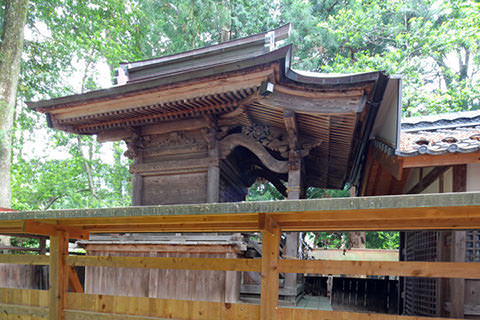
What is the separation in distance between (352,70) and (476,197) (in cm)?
1288

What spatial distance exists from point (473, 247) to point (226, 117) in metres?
4.70

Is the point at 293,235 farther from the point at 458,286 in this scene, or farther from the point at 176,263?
the point at 176,263

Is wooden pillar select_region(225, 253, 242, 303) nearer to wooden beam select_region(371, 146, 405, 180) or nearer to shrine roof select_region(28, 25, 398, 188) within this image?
shrine roof select_region(28, 25, 398, 188)

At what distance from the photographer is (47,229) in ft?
13.3

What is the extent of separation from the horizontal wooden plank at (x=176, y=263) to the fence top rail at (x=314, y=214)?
41 centimetres

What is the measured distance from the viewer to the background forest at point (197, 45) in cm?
1368

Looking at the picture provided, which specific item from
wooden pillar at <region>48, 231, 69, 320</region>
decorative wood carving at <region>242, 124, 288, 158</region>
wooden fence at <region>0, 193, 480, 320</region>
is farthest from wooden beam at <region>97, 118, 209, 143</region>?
wooden pillar at <region>48, 231, 69, 320</region>

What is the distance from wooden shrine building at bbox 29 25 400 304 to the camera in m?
5.67

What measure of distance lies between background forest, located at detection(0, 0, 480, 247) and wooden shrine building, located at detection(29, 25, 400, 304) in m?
7.41

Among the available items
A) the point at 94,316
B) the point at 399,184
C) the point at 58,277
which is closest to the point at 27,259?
the point at 58,277

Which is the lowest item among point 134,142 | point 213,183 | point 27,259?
point 27,259

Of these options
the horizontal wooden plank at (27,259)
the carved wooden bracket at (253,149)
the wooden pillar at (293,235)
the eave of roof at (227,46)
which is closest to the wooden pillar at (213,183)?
the carved wooden bracket at (253,149)

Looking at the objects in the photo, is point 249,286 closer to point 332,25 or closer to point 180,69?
point 180,69

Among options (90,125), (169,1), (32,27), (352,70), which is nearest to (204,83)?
(90,125)
